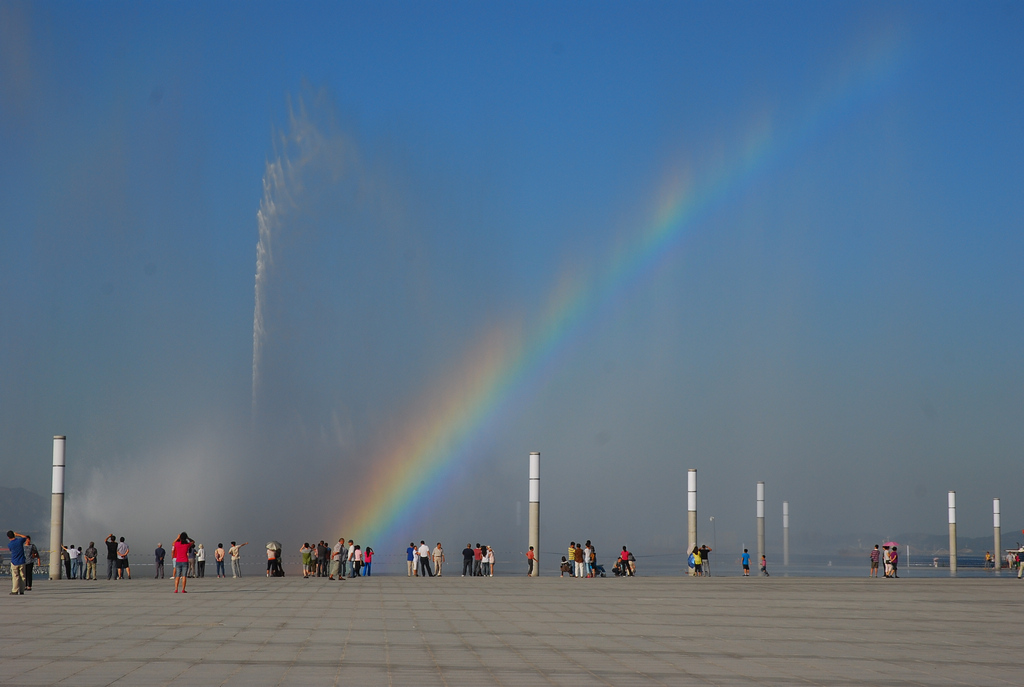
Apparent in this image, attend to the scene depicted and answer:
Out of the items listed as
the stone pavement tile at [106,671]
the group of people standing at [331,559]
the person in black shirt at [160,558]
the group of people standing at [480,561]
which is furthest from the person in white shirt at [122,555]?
the stone pavement tile at [106,671]

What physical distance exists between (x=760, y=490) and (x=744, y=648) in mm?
35869

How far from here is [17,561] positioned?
25.2 metres

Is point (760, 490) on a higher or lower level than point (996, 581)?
higher

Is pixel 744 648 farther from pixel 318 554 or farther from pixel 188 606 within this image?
pixel 318 554

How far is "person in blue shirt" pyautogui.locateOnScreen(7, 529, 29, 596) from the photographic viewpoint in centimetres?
2495

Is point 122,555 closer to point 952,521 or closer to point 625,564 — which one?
point 625,564

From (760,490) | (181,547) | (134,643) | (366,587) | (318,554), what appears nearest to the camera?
(134,643)

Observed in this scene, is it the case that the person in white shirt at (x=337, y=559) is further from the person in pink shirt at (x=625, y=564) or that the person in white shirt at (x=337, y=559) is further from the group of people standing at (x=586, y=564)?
the person in pink shirt at (x=625, y=564)

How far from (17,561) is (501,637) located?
15.0m

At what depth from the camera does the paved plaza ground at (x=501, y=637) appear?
482 inches

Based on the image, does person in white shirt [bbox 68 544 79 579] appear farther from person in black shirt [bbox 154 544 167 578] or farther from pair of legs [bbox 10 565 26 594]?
pair of legs [bbox 10 565 26 594]

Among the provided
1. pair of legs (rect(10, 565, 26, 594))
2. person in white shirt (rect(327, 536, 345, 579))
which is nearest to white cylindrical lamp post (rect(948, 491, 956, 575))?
person in white shirt (rect(327, 536, 345, 579))

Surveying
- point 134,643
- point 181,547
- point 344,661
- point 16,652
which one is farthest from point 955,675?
point 181,547

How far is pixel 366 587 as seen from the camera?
30.6 metres
